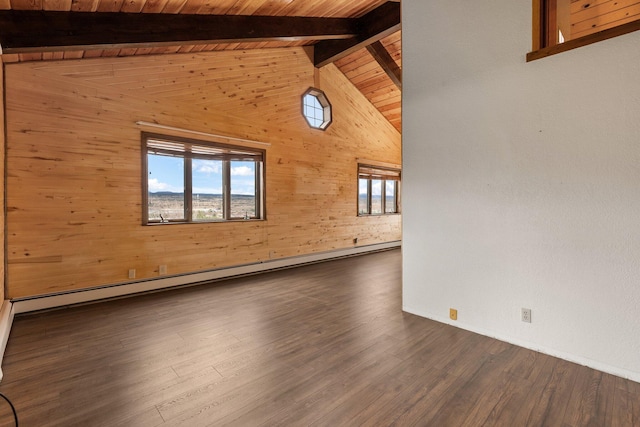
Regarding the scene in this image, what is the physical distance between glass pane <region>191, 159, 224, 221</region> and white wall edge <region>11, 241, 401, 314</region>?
916 millimetres

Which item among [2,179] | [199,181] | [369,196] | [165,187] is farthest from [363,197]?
[2,179]

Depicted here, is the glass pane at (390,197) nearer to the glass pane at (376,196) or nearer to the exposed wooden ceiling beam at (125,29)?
the glass pane at (376,196)

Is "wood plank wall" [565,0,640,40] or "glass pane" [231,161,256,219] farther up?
"wood plank wall" [565,0,640,40]

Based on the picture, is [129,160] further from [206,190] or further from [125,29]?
[125,29]

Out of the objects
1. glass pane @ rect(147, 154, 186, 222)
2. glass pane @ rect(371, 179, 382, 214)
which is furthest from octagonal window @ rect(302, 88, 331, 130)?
glass pane @ rect(147, 154, 186, 222)

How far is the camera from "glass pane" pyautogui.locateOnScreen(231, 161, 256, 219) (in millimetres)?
5254

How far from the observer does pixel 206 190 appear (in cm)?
493

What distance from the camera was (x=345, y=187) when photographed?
6.95 m

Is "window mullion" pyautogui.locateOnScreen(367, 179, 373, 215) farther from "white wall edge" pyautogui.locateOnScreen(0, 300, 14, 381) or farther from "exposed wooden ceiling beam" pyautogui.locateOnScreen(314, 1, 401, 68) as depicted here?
"white wall edge" pyautogui.locateOnScreen(0, 300, 14, 381)

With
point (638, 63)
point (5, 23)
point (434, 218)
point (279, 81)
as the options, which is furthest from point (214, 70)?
point (638, 63)

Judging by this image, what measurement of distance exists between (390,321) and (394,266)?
287 centimetres

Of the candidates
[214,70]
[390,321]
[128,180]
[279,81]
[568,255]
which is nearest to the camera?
[568,255]

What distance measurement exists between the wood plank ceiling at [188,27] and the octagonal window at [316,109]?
1.95 ft

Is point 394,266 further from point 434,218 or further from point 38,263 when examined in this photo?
point 38,263
